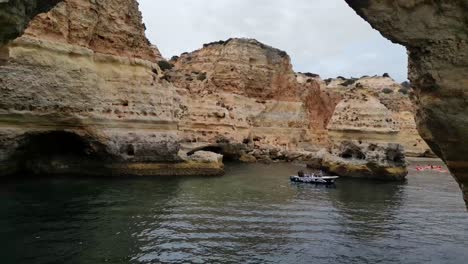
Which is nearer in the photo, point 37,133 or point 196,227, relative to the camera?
point 196,227

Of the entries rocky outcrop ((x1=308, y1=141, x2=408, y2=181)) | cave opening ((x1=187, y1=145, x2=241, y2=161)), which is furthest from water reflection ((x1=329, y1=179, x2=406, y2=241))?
cave opening ((x1=187, y1=145, x2=241, y2=161))

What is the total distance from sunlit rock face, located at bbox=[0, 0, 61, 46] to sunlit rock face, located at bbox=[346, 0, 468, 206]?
628cm

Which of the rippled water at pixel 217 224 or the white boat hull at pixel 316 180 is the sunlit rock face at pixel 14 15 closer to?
the rippled water at pixel 217 224

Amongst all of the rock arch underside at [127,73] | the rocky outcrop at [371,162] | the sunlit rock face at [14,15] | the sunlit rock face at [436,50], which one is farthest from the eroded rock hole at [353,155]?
the sunlit rock face at [14,15]

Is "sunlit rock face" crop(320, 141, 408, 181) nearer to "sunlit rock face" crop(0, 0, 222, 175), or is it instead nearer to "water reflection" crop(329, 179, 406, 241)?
"water reflection" crop(329, 179, 406, 241)

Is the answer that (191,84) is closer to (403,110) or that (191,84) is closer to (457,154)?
(403,110)

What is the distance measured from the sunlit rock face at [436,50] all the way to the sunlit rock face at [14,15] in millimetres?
6285

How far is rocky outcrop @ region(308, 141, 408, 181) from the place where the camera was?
32.5m

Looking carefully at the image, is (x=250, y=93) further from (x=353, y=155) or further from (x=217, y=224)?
(x=217, y=224)

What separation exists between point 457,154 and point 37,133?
20.2 meters

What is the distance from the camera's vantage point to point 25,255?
10.5m

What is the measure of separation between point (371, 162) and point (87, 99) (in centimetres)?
2100

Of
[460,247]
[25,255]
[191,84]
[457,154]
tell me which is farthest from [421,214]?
[191,84]

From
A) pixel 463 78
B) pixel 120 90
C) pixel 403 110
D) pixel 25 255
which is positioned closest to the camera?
pixel 463 78
